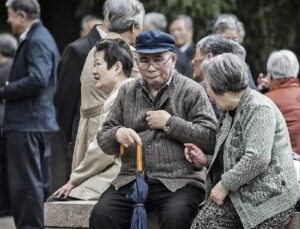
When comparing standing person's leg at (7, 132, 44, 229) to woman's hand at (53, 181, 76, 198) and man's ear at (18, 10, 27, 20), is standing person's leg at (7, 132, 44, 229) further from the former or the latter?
woman's hand at (53, 181, 76, 198)

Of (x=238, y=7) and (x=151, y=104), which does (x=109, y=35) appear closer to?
(x=151, y=104)

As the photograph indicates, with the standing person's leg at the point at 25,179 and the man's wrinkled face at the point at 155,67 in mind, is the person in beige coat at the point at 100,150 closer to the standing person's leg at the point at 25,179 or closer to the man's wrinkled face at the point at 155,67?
the man's wrinkled face at the point at 155,67

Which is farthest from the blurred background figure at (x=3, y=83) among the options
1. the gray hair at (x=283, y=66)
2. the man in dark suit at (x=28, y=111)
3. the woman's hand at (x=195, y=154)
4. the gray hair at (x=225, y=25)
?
the woman's hand at (x=195, y=154)

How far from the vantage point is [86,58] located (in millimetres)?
8742

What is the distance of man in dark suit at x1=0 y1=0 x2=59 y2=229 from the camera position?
10180 mm

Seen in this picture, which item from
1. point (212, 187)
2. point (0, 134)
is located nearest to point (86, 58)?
point (212, 187)

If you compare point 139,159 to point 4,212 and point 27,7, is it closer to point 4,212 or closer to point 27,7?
point 27,7

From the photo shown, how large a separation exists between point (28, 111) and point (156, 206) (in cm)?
327

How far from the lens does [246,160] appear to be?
6.75 m

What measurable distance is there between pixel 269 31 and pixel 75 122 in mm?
6648

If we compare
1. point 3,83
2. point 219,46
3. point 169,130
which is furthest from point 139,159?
point 3,83

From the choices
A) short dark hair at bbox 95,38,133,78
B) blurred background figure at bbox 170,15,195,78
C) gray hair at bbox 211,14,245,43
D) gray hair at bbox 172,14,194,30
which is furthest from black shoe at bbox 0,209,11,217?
short dark hair at bbox 95,38,133,78

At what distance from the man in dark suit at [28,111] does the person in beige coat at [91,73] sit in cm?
178

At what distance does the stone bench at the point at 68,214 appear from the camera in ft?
25.3
